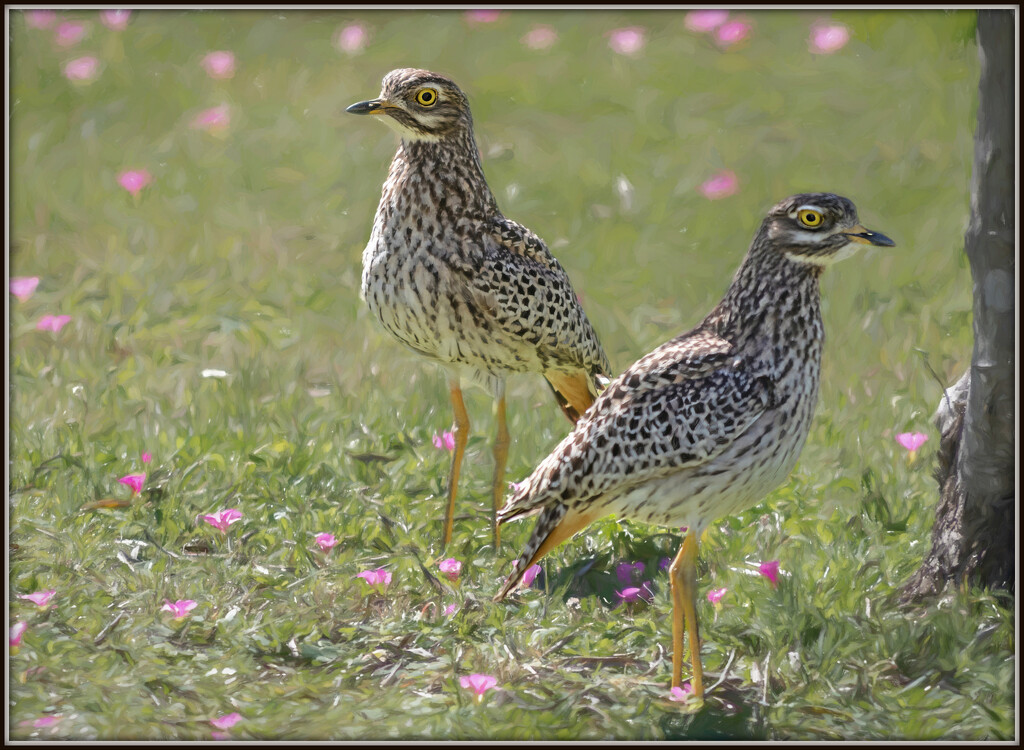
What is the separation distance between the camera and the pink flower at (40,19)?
435 inches

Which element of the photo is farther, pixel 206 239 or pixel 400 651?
pixel 206 239

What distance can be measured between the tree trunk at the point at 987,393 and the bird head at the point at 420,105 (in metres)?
2.34

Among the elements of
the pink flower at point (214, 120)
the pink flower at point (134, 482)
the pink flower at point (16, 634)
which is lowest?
the pink flower at point (16, 634)

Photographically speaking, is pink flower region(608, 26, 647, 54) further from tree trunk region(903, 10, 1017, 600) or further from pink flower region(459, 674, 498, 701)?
pink flower region(459, 674, 498, 701)

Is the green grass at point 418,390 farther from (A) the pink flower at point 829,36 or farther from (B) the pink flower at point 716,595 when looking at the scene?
(A) the pink flower at point 829,36

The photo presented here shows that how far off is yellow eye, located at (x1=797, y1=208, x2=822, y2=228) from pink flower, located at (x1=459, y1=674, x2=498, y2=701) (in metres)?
2.11

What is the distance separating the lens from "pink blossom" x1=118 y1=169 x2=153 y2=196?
959cm

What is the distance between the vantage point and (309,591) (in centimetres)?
571

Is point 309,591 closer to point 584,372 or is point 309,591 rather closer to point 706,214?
point 584,372

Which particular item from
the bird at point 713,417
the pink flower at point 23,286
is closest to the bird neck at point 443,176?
the bird at point 713,417

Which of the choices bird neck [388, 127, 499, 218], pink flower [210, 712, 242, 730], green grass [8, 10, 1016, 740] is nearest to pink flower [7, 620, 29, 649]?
green grass [8, 10, 1016, 740]

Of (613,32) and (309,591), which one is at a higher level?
(613,32)

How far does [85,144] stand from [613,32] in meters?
4.46

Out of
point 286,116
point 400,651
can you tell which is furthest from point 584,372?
point 286,116
